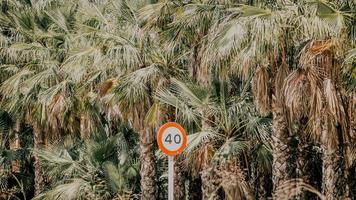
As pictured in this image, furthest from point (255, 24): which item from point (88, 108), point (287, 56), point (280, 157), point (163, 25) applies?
point (88, 108)

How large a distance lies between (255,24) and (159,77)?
3.06 meters

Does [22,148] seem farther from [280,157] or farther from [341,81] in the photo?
[341,81]

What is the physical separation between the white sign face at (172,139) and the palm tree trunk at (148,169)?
4.98m

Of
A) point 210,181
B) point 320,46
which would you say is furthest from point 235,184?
point 320,46

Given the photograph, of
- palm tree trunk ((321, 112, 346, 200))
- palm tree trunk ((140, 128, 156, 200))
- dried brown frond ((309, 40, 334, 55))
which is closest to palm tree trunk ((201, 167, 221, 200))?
palm tree trunk ((140, 128, 156, 200))

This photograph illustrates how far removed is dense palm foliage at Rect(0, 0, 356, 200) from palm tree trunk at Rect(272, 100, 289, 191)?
0.02m

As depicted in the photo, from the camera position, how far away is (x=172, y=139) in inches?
301

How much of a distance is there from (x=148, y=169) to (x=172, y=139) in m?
5.16

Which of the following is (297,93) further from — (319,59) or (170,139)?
Result: (170,139)

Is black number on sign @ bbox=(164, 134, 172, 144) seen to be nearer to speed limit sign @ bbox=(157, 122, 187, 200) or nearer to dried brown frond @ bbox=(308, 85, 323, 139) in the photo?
speed limit sign @ bbox=(157, 122, 187, 200)

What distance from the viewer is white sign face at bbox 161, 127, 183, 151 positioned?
25.1 feet

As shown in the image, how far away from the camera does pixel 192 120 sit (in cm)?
1162

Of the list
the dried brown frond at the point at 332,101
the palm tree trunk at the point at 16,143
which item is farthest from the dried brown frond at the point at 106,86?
the palm tree trunk at the point at 16,143

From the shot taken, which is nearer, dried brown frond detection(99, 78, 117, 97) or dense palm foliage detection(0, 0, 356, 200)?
dense palm foliage detection(0, 0, 356, 200)
